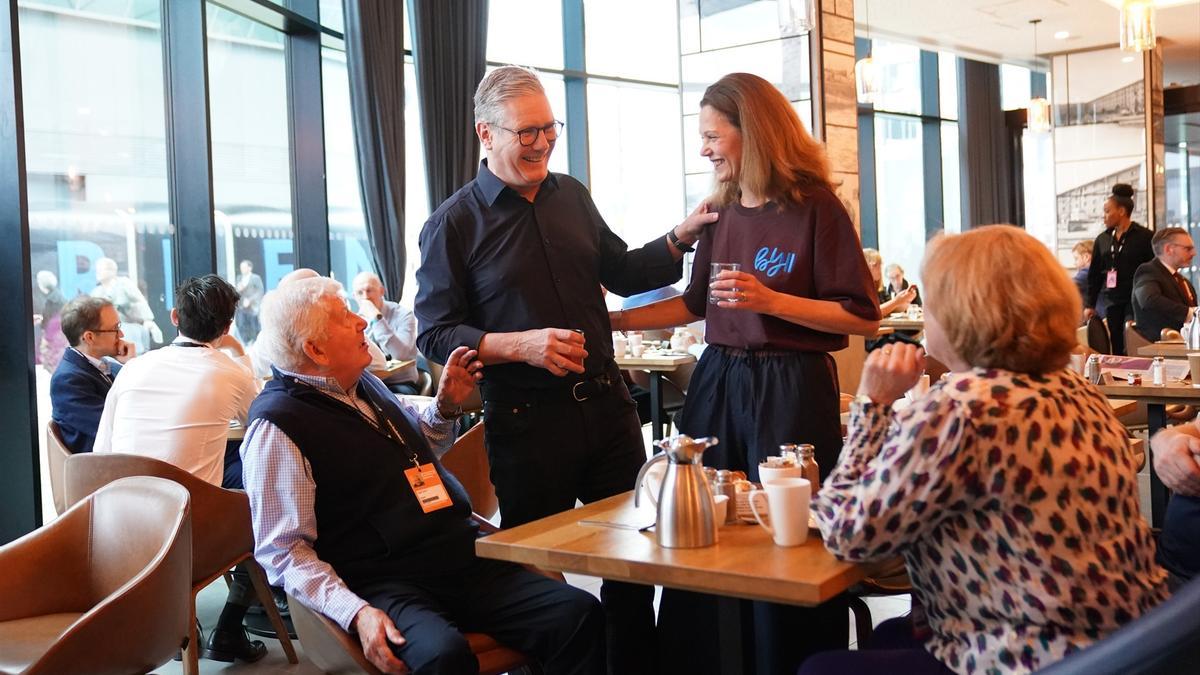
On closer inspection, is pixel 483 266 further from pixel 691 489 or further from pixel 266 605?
pixel 266 605

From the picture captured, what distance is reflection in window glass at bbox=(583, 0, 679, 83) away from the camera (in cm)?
1084

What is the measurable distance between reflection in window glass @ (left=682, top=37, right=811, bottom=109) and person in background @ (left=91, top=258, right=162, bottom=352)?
3.30m

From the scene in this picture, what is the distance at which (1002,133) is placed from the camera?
15.6 metres

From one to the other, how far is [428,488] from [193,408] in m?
1.55

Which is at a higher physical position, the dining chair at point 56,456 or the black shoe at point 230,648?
the dining chair at point 56,456

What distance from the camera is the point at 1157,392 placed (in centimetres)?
423

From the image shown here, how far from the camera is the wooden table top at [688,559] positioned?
1.69 m

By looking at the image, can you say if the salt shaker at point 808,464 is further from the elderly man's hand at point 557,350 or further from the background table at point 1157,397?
the background table at point 1157,397

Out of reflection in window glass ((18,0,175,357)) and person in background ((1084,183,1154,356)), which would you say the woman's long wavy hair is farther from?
person in background ((1084,183,1154,356))

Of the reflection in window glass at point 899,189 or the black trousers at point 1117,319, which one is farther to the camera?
the reflection in window glass at point 899,189

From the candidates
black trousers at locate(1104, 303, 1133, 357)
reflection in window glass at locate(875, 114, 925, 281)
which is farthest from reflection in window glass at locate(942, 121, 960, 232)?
black trousers at locate(1104, 303, 1133, 357)

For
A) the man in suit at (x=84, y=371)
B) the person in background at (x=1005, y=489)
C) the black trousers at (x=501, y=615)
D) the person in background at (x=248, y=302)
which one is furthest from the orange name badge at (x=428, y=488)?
the person in background at (x=248, y=302)

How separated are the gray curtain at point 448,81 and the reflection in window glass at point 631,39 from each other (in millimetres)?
2120

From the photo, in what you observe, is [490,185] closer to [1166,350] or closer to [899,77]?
[1166,350]
